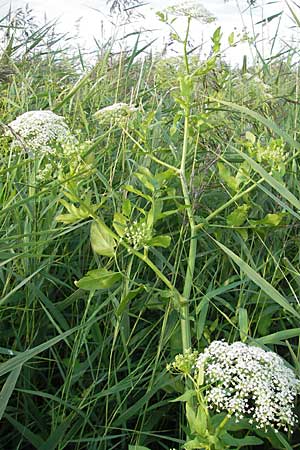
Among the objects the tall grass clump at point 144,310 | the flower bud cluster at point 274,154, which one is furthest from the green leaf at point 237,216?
the flower bud cluster at point 274,154

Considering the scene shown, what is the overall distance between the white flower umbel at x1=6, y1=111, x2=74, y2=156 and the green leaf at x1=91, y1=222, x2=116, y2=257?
0.94 feet

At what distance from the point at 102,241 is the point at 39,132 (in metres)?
0.40

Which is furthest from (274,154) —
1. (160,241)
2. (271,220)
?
(160,241)

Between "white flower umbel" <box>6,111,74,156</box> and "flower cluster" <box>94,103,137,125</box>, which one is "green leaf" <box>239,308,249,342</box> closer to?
"white flower umbel" <box>6,111,74,156</box>

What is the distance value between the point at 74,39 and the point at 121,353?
2.47 m

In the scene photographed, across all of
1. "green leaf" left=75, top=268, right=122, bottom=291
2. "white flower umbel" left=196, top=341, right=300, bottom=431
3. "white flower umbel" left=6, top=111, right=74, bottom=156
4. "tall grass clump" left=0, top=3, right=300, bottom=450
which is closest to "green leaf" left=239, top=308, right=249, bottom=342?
"tall grass clump" left=0, top=3, right=300, bottom=450

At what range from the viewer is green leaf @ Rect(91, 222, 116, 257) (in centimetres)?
135

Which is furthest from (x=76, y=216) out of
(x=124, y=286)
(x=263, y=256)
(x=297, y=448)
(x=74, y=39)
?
(x=74, y=39)

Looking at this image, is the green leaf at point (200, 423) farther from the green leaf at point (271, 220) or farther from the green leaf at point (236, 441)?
the green leaf at point (271, 220)

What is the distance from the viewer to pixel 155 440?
1.33 meters

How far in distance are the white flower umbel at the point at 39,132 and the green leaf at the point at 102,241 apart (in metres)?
0.29

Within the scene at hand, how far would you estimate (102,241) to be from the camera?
1363 millimetres

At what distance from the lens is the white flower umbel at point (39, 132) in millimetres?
1576

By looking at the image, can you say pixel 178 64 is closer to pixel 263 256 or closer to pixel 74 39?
pixel 263 256
